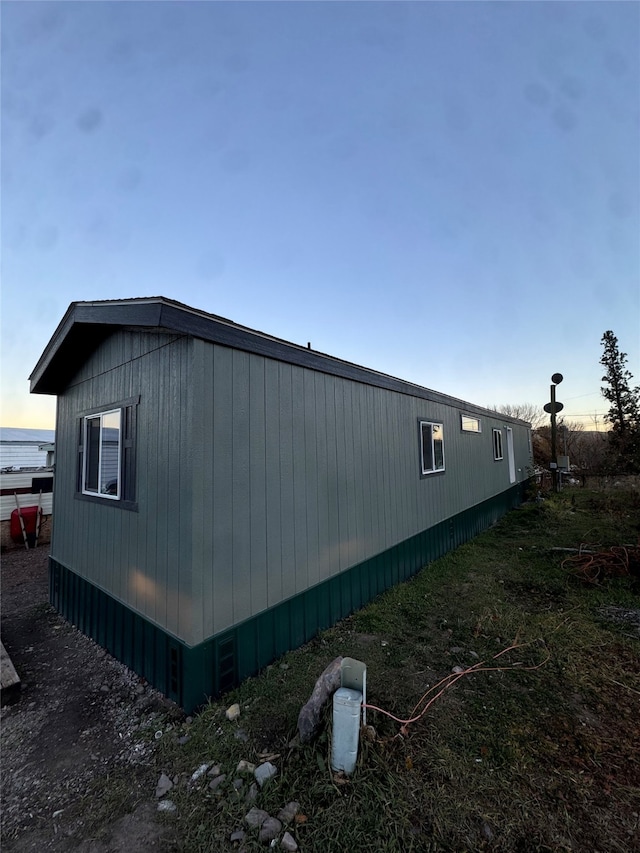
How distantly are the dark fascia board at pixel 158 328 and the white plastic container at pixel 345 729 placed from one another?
257 cm

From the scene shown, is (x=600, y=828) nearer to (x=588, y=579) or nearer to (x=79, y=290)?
(x=588, y=579)

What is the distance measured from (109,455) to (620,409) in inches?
855

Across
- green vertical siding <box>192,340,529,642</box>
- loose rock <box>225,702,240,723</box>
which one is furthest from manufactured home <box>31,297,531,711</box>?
loose rock <box>225,702,240,723</box>

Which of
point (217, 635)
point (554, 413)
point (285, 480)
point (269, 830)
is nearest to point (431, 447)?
point (285, 480)

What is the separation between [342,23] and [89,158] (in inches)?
221

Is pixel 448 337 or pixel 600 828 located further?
pixel 448 337

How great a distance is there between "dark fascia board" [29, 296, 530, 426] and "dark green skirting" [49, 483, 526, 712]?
7.82 ft

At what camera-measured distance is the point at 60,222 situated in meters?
7.15

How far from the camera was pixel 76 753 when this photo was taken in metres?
2.33

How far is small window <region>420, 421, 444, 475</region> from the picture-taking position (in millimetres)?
6148

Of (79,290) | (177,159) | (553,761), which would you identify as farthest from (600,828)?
(79,290)

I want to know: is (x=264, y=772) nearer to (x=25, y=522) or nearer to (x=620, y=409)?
(x=25, y=522)

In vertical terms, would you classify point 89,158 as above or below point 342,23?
below

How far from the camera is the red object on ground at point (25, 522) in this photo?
7867mm
